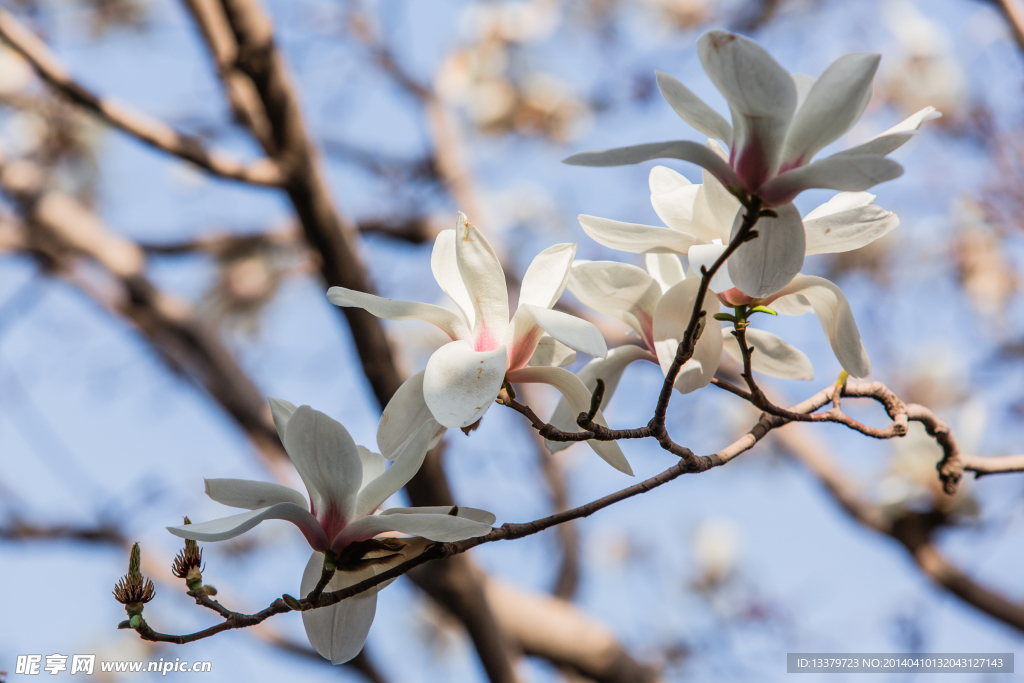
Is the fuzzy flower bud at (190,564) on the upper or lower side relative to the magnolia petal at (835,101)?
lower

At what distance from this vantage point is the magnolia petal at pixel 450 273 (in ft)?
1.63

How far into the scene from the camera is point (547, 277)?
0.49 metres

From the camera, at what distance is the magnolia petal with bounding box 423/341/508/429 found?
411 mm

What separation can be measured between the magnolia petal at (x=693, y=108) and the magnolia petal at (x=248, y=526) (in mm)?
346

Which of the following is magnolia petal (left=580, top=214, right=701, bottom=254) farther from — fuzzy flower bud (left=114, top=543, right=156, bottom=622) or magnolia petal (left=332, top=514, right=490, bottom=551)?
fuzzy flower bud (left=114, top=543, right=156, bottom=622)

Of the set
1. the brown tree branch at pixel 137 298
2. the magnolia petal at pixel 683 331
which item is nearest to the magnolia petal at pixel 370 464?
the magnolia petal at pixel 683 331

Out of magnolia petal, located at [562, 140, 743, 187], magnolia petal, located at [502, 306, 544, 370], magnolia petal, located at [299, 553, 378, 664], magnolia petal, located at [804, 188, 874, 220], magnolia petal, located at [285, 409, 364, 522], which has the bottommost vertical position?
magnolia petal, located at [299, 553, 378, 664]

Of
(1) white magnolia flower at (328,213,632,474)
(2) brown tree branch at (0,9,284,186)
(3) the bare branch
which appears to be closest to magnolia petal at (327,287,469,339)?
(1) white magnolia flower at (328,213,632,474)

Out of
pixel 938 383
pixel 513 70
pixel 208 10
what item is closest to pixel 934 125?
pixel 938 383

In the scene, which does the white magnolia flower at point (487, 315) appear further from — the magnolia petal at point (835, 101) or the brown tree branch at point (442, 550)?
the magnolia petal at point (835, 101)

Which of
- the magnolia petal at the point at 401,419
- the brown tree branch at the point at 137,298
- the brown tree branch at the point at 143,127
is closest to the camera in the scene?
the magnolia petal at the point at 401,419

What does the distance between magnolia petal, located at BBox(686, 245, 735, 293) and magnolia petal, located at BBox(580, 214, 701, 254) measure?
2 centimetres

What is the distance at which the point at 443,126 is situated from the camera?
2500 millimetres

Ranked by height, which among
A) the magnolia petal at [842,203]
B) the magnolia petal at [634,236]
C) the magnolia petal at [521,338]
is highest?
the magnolia petal at [842,203]
